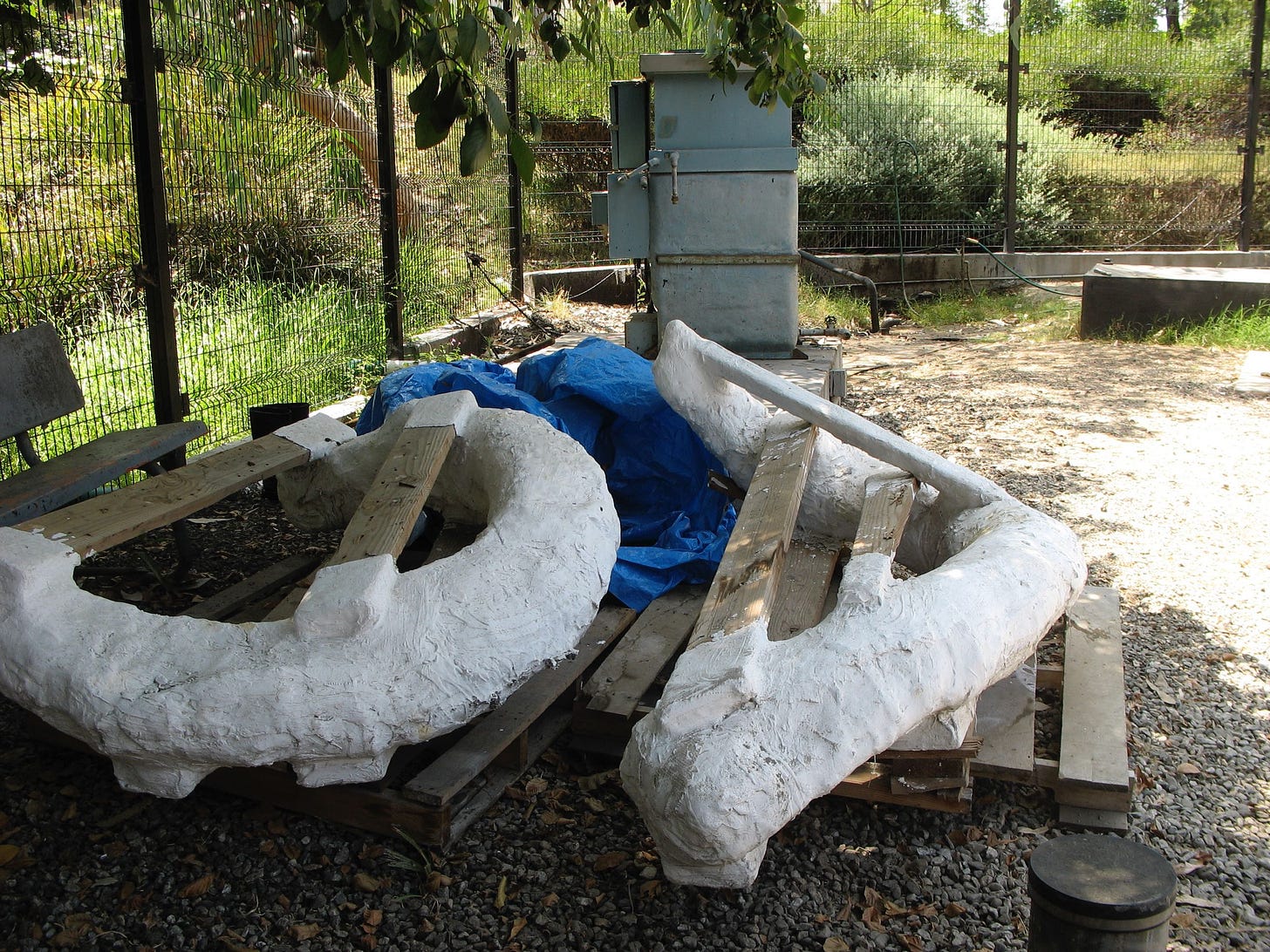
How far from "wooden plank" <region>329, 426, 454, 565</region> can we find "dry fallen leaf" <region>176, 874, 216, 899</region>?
747 millimetres

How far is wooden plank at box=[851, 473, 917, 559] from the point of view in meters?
2.78

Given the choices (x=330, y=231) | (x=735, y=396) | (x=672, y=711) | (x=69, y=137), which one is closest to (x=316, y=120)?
(x=330, y=231)

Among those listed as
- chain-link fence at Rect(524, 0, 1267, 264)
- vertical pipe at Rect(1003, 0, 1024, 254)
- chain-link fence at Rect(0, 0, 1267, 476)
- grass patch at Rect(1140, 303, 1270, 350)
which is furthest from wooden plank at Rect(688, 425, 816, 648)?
vertical pipe at Rect(1003, 0, 1024, 254)

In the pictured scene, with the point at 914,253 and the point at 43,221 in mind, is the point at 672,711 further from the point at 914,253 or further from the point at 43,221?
the point at 914,253

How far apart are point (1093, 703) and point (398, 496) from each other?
1957 millimetres

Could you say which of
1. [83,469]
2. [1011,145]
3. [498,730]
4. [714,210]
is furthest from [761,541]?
[1011,145]

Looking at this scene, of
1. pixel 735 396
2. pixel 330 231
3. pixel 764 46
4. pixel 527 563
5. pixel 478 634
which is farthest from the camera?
pixel 330 231

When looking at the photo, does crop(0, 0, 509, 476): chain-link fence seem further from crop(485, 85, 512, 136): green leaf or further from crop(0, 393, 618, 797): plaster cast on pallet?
crop(485, 85, 512, 136): green leaf

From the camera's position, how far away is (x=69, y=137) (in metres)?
4.66

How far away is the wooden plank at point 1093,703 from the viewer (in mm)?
2604

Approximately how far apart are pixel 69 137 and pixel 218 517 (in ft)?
5.77

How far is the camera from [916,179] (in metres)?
11.9

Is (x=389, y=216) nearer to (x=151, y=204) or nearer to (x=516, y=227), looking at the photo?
(x=151, y=204)

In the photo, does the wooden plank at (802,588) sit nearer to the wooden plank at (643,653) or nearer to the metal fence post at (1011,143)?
the wooden plank at (643,653)
